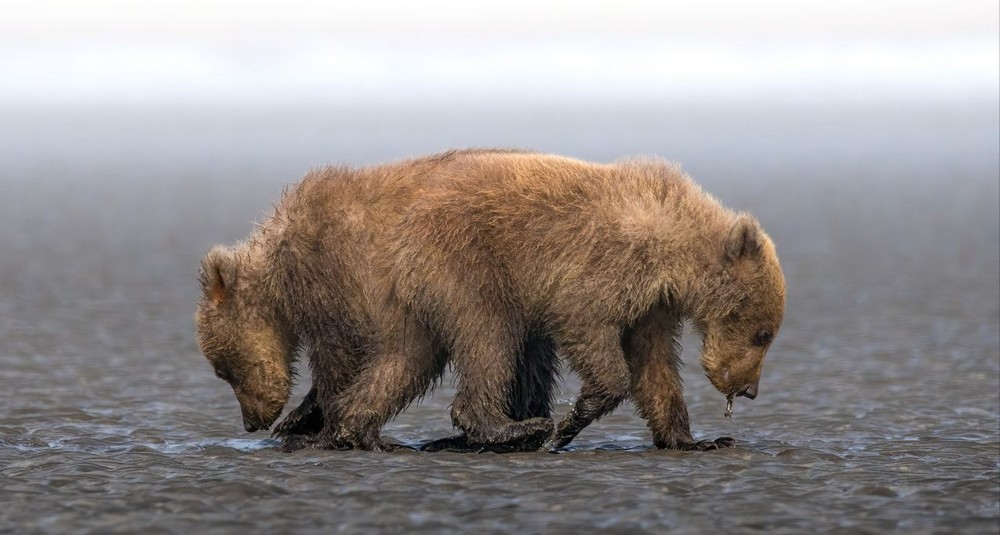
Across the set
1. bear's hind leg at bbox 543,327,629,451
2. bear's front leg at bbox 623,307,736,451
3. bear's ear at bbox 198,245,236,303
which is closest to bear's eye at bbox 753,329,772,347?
bear's front leg at bbox 623,307,736,451

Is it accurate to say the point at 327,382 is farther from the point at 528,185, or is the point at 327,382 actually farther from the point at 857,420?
the point at 857,420

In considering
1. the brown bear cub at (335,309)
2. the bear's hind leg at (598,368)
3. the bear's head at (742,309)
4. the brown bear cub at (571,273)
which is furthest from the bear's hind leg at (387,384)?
the bear's head at (742,309)

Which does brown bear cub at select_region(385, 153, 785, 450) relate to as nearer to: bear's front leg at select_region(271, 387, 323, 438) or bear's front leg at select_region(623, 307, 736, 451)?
bear's front leg at select_region(623, 307, 736, 451)

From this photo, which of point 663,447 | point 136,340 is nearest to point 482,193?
point 663,447

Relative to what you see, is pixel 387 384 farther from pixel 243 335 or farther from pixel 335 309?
pixel 243 335

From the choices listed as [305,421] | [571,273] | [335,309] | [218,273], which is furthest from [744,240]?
[218,273]

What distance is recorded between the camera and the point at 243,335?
33.8 ft

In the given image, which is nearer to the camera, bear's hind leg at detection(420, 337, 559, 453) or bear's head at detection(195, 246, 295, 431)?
bear's head at detection(195, 246, 295, 431)

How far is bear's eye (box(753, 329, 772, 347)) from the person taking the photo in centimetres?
995

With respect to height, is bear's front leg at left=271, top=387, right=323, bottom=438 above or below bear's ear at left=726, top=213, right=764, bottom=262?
below

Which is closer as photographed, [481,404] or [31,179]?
[481,404]

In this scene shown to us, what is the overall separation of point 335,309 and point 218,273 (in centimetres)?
83

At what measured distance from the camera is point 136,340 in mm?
16828

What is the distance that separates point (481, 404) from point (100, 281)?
14004 mm
